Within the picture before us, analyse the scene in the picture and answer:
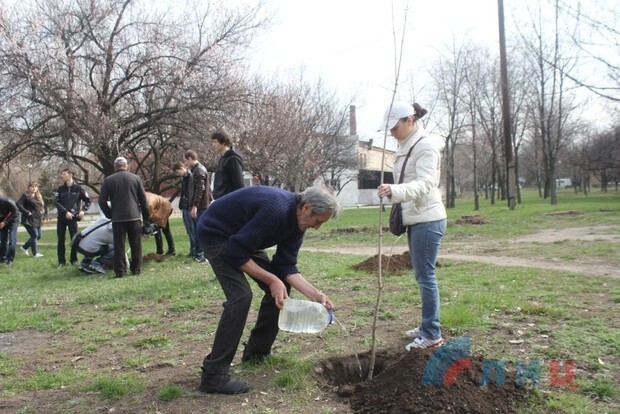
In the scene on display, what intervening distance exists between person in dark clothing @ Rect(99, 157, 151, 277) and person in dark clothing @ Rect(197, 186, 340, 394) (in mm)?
5205

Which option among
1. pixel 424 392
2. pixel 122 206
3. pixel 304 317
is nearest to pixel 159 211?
pixel 122 206

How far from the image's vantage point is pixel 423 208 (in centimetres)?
395

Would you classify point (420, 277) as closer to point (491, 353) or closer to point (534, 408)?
point (491, 353)

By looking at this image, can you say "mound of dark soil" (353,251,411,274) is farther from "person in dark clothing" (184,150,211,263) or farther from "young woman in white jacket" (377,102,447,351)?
"young woman in white jacket" (377,102,447,351)

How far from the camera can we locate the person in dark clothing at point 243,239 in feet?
10.8

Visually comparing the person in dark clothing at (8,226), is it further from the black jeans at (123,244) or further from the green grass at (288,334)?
the black jeans at (123,244)

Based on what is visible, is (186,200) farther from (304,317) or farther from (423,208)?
(423,208)

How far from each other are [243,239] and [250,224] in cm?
11

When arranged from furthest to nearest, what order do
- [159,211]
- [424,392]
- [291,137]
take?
[291,137] < [159,211] < [424,392]

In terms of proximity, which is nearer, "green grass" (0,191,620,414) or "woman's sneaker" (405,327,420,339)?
"green grass" (0,191,620,414)

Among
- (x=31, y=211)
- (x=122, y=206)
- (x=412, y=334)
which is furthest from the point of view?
(x=31, y=211)

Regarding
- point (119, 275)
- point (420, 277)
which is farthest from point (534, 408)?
point (119, 275)

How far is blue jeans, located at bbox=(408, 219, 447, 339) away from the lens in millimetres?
3969

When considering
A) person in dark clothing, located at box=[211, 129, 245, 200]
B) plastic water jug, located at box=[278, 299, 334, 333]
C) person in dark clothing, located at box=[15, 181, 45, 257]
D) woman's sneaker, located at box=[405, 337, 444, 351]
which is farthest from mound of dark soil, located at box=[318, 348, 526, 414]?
person in dark clothing, located at box=[15, 181, 45, 257]
